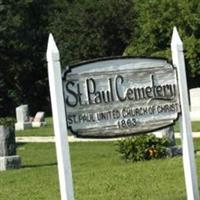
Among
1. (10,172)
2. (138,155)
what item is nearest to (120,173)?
(138,155)

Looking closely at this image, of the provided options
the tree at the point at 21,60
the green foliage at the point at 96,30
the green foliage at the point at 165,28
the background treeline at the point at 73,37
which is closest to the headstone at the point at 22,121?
the green foliage at the point at 165,28

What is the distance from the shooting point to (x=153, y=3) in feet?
188

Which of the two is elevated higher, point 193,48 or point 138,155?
point 193,48

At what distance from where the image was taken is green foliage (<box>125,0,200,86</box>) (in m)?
54.1

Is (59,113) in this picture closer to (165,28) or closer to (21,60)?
(165,28)

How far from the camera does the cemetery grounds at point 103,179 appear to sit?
10.4 meters

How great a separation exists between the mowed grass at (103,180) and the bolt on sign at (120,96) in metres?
1.98

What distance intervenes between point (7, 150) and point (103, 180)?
4922 mm

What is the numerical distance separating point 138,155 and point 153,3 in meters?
43.1

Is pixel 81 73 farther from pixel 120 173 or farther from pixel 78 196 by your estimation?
pixel 120 173

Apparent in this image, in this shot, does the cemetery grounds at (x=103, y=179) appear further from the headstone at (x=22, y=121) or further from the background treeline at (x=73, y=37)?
the background treeline at (x=73, y=37)

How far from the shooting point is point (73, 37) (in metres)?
→ 62.7

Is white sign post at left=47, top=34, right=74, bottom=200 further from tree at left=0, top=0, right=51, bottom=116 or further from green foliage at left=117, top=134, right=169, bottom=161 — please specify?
tree at left=0, top=0, right=51, bottom=116

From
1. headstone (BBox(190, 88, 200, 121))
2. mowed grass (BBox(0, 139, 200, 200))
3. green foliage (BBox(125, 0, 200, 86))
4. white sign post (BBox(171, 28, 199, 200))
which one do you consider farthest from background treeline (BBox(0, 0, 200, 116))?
white sign post (BBox(171, 28, 199, 200))
